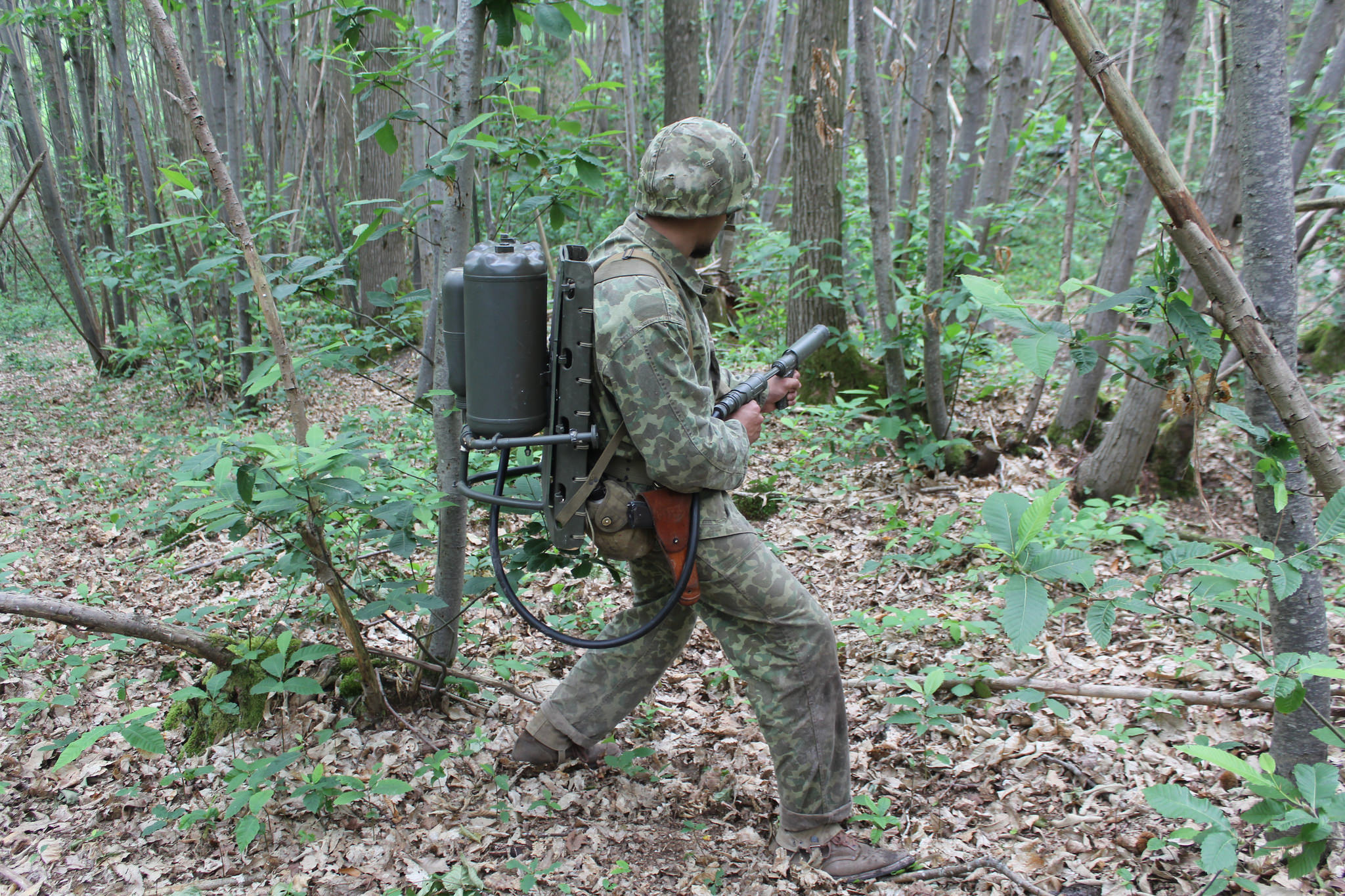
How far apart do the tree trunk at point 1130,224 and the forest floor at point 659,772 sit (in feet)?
5.75

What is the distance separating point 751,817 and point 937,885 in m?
0.65

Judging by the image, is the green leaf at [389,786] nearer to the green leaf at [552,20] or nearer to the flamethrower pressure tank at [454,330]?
the flamethrower pressure tank at [454,330]

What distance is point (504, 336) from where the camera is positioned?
7.17 ft

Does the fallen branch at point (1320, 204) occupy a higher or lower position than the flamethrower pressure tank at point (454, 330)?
higher

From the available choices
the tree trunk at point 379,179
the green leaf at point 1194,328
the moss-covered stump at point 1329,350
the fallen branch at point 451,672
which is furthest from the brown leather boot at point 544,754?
the tree trunk at point 379,179

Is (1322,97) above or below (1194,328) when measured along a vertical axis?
above

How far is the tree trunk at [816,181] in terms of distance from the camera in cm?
674

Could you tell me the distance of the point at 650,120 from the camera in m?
14.0

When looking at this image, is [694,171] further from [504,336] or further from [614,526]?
[614,526]

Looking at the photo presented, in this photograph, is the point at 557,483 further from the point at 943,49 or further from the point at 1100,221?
the point at 1100,221

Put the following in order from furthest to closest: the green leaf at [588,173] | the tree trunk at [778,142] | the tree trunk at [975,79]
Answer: the tree trunk at [778,142], the tree trunk at [975,79], the green leaf at [588,173]

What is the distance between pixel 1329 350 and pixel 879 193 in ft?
17.6

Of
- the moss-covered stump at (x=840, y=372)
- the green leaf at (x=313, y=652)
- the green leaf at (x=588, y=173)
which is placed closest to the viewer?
the green leaf at (x=313, y=652)

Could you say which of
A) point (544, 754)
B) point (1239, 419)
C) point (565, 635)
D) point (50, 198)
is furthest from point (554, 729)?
point (50, 198)
